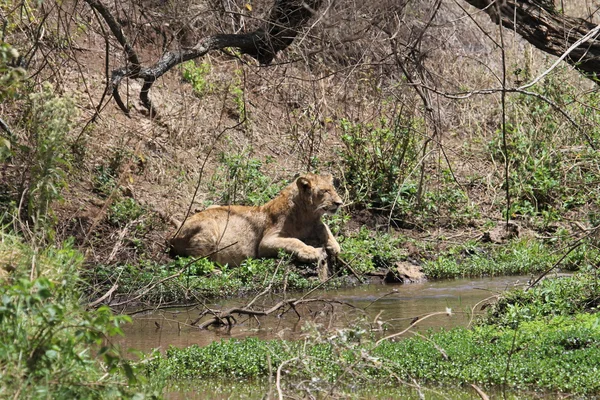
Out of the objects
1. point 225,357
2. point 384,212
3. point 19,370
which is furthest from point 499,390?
point 384,212

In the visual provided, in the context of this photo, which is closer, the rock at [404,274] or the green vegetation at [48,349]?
the green vegetation at [48,349]

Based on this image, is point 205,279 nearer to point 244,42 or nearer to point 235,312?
point 235,312

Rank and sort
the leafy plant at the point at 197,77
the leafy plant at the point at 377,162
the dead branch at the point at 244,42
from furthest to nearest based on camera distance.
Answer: the leafy plant at the point at 197,77, the leafy plant at the point at 377,162, the dead branch at the point at 244,42

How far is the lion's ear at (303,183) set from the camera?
14.6 m

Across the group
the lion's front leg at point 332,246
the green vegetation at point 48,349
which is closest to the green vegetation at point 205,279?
the lion's front leg at point 332,246

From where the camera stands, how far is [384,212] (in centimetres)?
1686

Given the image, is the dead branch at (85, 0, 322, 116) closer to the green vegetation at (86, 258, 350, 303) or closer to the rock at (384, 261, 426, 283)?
the green vegetation at (86, 258, 350, 303)

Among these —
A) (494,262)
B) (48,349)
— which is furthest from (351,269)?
(48,349)

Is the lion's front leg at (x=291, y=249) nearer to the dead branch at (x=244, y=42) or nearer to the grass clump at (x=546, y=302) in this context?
the dead branch at (x=244, y=42)

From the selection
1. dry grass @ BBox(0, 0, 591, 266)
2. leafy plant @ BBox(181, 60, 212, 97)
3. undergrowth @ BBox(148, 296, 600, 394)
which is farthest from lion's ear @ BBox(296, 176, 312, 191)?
leafy plant @ BBox(181, 60, 212, 97)

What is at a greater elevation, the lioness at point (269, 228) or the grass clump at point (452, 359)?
the lioness at point (269, 228)

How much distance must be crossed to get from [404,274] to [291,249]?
163cm

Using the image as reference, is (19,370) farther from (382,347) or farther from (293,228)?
(293,228)

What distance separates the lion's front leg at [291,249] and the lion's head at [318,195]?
595mm
